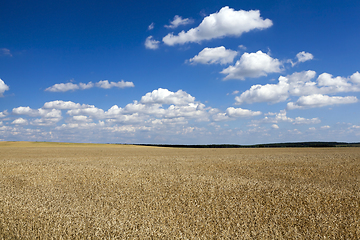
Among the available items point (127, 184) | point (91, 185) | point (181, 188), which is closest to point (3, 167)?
point (91, 185)

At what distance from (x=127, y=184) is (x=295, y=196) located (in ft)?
21.8

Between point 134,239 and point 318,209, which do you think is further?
point 318,209

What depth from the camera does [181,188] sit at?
30.6 feet

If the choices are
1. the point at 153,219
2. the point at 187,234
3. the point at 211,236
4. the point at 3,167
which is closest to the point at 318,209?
the point at 211,236

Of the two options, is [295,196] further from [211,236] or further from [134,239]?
[134,239]

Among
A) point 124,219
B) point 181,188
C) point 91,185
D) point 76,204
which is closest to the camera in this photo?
point 124,219

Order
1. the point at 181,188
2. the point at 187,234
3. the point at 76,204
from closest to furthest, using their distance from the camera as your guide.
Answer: the point at 187,234, the point at 76,204, the point at 181,188

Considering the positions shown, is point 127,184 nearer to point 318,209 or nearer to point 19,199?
point 19,199

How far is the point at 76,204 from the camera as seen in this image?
798cm

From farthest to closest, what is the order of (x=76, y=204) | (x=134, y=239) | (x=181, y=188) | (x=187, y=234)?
(x=181, y=188), (x=76, y=204), (x=187, y=234), (x=134, y=239)

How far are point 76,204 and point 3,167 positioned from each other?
35.8ft

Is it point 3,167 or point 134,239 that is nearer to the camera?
point 134,239

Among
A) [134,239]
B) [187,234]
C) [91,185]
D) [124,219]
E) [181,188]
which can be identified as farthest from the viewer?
[91,185]

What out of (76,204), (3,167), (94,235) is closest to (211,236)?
(94,235)
